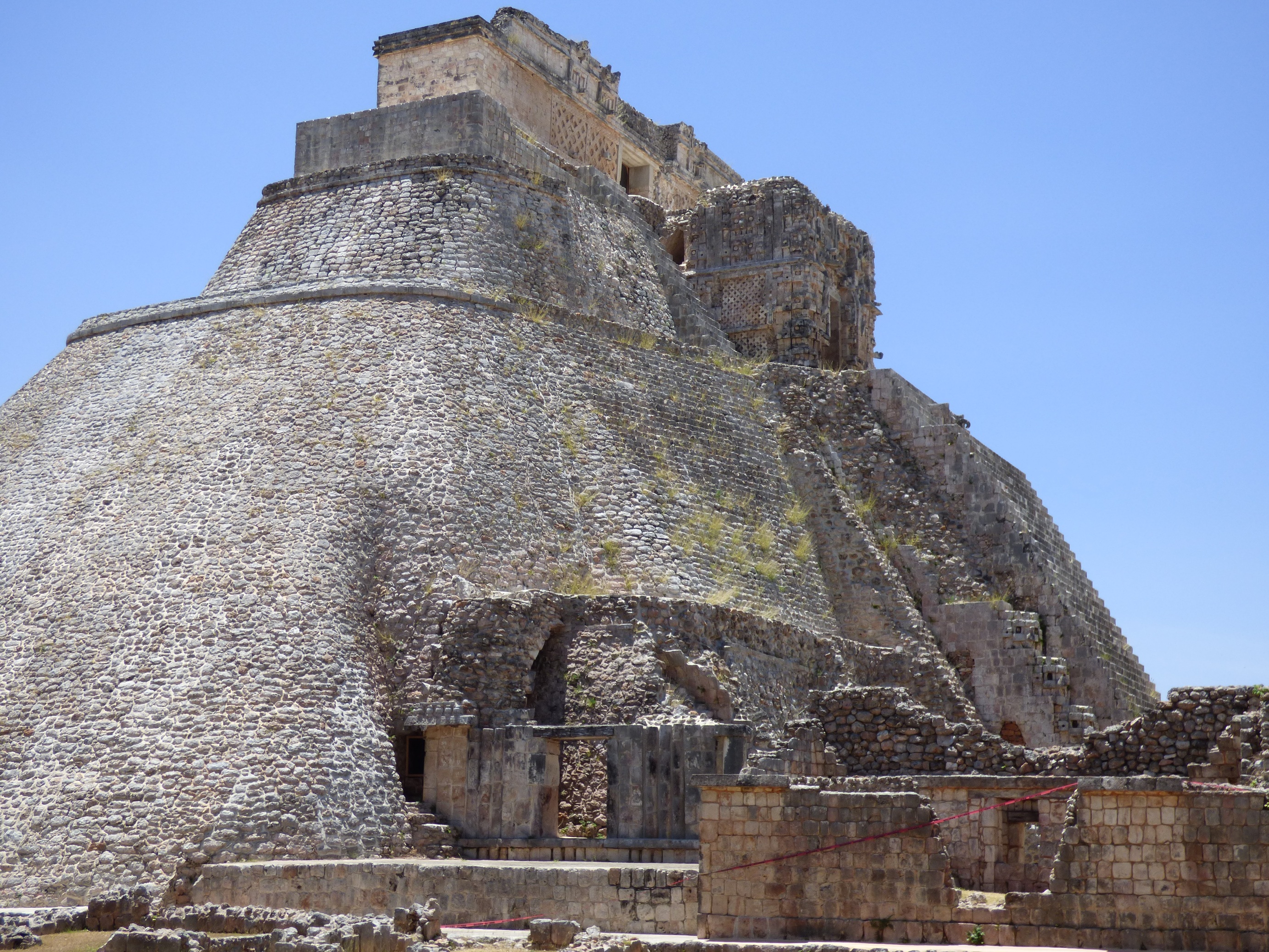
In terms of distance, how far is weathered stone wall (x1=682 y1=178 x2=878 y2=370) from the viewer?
88.9ft

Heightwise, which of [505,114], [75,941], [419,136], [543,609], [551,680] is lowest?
[75,941]

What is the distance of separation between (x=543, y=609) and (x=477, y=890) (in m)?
4.39

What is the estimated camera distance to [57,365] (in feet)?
79.2

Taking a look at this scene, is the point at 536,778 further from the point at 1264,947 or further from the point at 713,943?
the point at 1264,947

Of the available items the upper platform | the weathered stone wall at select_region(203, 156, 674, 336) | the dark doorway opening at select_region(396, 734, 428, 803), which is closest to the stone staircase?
the dark doorway opening at select_region(396, 734, 428, 803)

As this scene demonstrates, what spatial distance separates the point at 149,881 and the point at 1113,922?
876cm

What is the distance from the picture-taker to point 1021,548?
22641 mm

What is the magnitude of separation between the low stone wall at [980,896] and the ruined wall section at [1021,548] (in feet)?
32.1

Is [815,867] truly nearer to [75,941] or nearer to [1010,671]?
[75,941]

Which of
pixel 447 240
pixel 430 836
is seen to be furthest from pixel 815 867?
pixel 447 240

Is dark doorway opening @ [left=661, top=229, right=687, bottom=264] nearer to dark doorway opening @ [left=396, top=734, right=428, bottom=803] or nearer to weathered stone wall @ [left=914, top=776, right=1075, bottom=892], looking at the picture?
dark doorway opening @ [left=396, top=734, right=428, bottom=803]

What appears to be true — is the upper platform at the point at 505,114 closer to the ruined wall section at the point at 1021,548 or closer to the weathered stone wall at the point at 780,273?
the weathered stone wall at the point at 780,273

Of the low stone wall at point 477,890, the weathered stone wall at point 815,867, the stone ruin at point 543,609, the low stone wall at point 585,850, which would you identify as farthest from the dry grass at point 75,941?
the weathered stone wall at point 815,867

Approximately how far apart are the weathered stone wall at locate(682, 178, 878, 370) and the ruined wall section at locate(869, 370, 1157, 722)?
8.95ft
